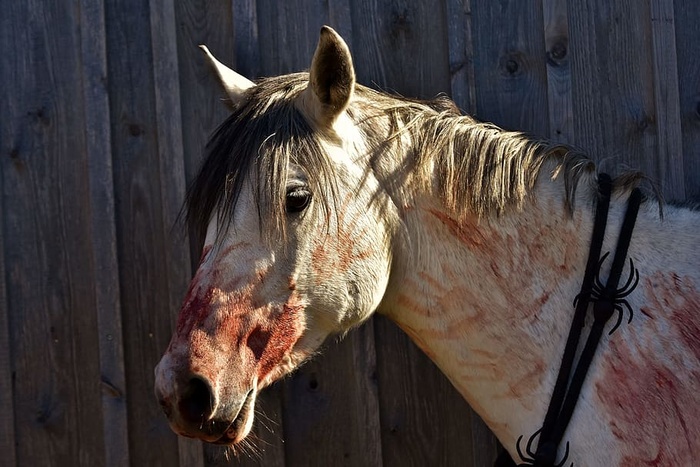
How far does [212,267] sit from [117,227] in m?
1.18

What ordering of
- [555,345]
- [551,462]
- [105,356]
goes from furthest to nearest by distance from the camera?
1. [105,356]
2. [555,345]
3. [551,462]

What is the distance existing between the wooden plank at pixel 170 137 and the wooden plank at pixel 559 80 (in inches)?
58.3

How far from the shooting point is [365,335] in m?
2.63

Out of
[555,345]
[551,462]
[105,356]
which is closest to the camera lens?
[551,462]

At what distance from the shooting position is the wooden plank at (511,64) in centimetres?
267

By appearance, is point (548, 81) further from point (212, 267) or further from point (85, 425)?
point (85, 425)

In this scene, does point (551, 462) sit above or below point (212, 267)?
below

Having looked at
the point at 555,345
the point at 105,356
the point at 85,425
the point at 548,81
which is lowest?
the point at 85,425

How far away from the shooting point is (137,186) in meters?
2.68

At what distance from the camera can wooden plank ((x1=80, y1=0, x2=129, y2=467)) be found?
2.62 metres

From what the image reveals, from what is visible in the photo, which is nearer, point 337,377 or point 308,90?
point 308,90

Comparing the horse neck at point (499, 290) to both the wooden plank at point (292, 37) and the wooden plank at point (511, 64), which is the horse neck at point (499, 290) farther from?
the wooden plank at point (292, 37)

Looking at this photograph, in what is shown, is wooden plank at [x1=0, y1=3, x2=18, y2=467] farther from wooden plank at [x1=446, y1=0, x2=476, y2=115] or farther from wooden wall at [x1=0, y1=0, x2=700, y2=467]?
wooden plank at [x1=446, y1=0, x2=476, y2=115]

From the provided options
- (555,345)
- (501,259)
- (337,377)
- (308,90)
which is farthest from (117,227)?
(555,345)
